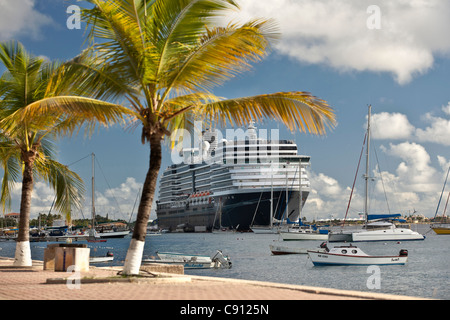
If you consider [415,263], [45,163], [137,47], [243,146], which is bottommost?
[415,263]

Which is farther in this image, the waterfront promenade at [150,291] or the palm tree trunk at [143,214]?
the palm tree trunk at [143,214]

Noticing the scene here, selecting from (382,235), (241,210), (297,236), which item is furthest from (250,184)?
(382,235)

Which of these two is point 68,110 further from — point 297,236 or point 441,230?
point 441,230

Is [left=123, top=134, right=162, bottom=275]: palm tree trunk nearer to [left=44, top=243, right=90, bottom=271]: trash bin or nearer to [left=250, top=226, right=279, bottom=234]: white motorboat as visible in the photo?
[left=44, top=243, right=90, bottom=271]: trash bin

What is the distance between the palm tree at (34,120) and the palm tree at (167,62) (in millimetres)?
877

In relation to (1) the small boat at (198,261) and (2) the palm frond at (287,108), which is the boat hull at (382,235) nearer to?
(1) the small boat at (198,261)

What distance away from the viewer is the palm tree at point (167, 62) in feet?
41.4

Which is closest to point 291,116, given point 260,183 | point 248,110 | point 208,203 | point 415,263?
point 248,110

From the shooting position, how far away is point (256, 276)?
32656 mm

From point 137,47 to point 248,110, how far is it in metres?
2.91

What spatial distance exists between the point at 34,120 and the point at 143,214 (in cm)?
339

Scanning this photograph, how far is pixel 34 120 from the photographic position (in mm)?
13148

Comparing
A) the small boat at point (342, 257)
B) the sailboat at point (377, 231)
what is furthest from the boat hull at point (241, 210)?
the small boat at point (342, 257)

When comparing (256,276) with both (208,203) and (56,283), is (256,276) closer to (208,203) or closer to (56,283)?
(56,283)
